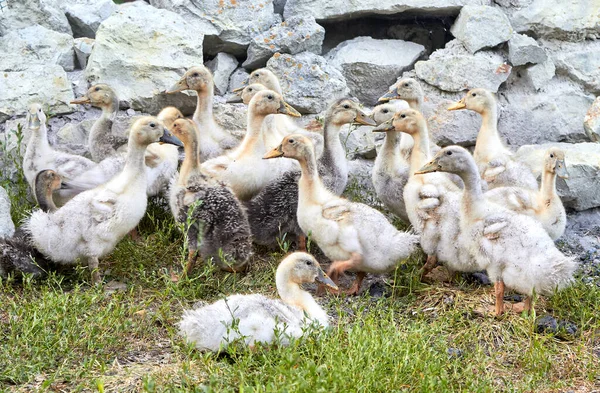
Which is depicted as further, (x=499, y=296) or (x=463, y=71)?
(x=463, y=71)

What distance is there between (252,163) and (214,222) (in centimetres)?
73

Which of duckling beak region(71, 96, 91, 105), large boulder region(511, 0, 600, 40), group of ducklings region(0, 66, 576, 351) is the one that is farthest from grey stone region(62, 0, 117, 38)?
large boulder region(511, 0, 600, 40)

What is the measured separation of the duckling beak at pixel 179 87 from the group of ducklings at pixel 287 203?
3 cm

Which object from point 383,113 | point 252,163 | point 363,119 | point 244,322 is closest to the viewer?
point 244,322

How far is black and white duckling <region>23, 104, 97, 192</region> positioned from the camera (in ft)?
22.8

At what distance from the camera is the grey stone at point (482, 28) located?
8062 mm

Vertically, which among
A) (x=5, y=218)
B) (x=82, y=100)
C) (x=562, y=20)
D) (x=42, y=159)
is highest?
(x=562, y=20)

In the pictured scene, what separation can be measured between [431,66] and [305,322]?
403cm

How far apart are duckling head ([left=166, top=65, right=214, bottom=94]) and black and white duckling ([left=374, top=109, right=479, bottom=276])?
74.3 inches

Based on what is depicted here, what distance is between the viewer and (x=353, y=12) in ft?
27.3

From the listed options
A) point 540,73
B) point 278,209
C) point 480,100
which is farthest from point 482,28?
point 278,209

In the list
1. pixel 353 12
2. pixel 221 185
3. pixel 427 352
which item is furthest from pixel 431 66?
pixel 427 352

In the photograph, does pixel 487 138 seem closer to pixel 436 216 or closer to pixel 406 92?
pixel 406 92

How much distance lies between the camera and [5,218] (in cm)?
646
